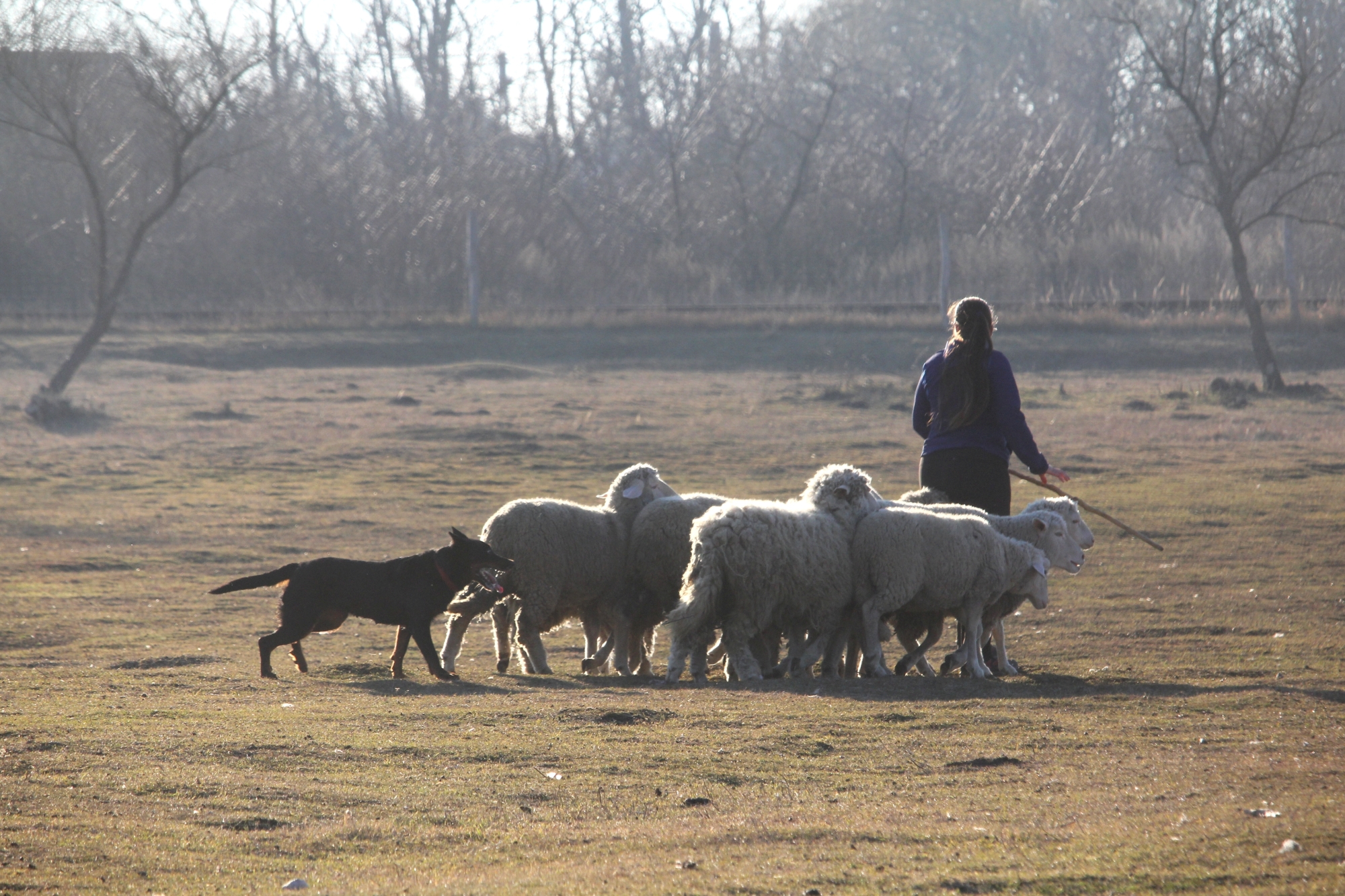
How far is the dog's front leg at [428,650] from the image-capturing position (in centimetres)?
789

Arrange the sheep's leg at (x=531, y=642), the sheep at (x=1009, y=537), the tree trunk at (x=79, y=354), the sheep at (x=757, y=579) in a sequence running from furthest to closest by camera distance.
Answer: the tree trunk at (x=79, y=354) < the sheep's leg at (x=531, y=642) < the sheep at (x=1009, y=537) < the sheep at (x=757, y=579)

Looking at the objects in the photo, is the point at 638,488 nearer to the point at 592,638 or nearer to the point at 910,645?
the point at 592,638

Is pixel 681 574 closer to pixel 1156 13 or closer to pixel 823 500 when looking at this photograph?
pixel 823 500

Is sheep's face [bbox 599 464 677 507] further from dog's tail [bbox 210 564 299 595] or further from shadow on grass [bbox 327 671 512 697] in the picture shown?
dog's tail [bbox 210 564 299 595]

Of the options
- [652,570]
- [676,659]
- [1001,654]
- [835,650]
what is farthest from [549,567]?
[1001,654]

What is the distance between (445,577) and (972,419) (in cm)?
306

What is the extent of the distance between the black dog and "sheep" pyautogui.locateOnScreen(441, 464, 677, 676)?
1.14 ft

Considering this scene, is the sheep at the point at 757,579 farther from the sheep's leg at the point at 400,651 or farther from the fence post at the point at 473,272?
the fence post at the point at 473,272

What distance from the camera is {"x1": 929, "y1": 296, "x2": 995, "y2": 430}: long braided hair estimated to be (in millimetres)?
7816

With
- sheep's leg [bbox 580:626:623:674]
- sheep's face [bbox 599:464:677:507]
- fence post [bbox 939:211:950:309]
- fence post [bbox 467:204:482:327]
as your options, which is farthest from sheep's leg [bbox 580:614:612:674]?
fence post [bbox 467:204:482:327]

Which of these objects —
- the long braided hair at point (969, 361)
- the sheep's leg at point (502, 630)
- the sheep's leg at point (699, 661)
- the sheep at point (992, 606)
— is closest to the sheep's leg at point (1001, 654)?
the sheep at point (992, 606)

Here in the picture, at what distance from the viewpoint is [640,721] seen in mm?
6371

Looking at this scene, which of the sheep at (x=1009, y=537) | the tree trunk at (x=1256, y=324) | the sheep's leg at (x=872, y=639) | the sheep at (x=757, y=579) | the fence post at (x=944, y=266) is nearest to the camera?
the sheep at (x=757, y=579)

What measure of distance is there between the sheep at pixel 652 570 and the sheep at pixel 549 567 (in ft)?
0.34
